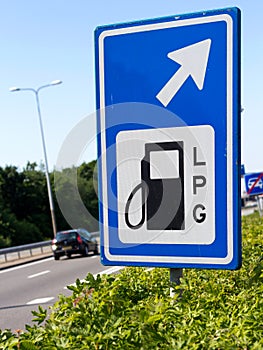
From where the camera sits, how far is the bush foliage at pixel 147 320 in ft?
6.91

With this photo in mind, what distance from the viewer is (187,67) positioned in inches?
99.2

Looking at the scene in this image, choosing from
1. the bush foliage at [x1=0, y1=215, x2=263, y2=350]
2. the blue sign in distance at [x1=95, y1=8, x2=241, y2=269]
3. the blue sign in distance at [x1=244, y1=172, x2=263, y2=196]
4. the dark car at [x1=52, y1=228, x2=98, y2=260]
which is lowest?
the dark car at [x1=52, y1=228, x2=98, y2=260]

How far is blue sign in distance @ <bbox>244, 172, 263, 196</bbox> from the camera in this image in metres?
19.7

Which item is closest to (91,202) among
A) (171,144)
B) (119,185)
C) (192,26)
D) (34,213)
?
(119,185)

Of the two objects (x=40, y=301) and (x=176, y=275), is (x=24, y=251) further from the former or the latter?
(x=176, y=275)

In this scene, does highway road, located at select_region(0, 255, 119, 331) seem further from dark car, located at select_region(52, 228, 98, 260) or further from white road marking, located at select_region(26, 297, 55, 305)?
dark car, located at select_region(52, 228, 98, 260)

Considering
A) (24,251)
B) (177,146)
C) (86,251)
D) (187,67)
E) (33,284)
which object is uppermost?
(187,67)

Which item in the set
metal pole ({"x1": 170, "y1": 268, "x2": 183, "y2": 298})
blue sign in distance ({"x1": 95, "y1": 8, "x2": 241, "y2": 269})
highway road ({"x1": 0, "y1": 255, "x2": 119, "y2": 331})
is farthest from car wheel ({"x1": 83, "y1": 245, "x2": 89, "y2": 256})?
blue sign in distance ({"x1": 95, "y1": 8, "x2": 241, "y2": 269})

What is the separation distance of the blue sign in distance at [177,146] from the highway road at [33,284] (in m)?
8.99

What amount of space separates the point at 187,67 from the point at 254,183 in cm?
1754

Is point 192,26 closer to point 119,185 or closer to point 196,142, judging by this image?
point 196,142

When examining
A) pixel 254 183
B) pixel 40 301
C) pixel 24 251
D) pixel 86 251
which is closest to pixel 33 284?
pixel 40 301

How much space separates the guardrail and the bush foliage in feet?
82.1

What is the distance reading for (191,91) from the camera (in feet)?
8.29
